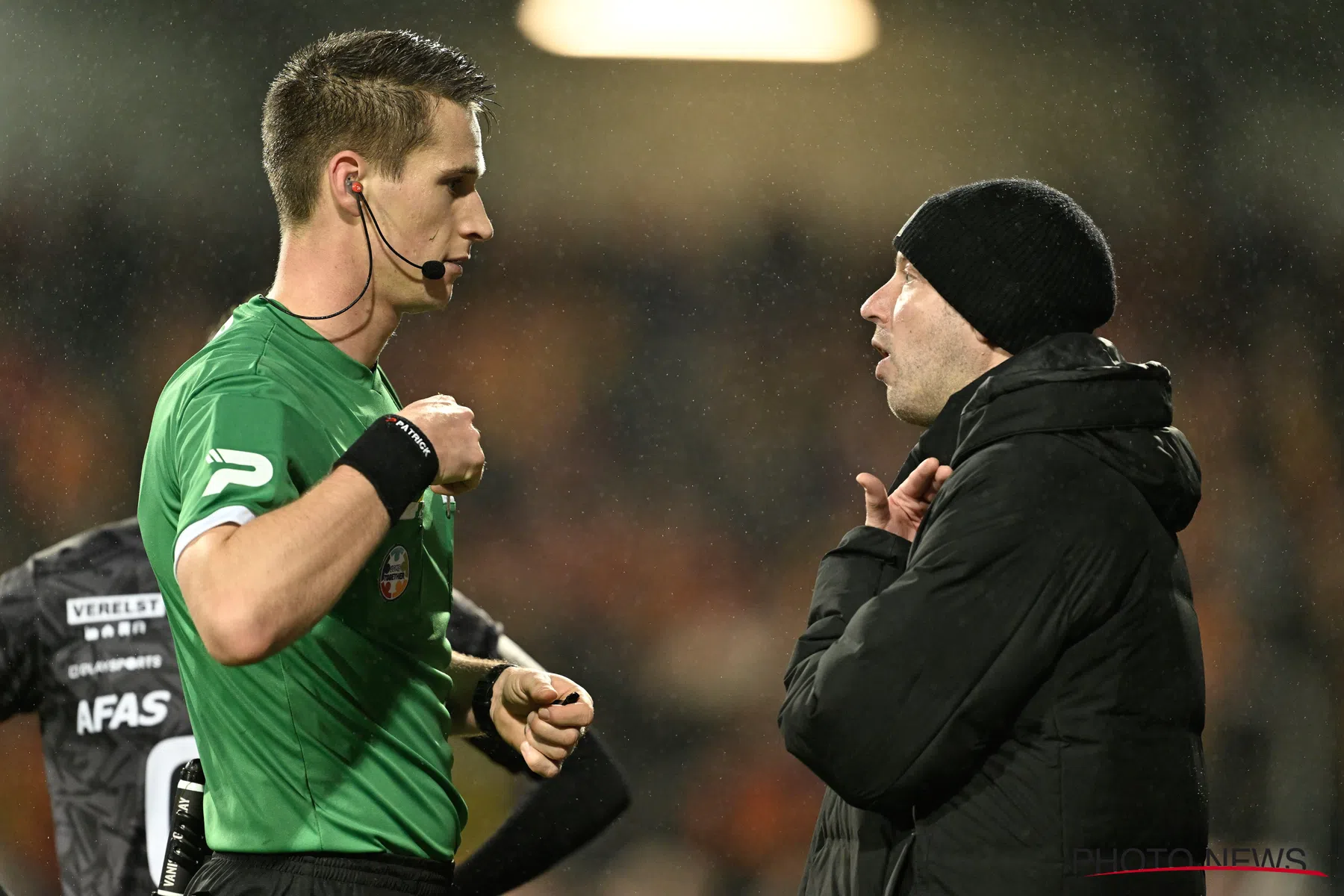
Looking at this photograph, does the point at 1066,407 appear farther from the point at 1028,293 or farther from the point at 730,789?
the point at 730,789

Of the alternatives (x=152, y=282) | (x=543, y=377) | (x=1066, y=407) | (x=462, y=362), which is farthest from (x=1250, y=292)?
(x=152, y=282)

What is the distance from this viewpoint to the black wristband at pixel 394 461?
35.6 inches

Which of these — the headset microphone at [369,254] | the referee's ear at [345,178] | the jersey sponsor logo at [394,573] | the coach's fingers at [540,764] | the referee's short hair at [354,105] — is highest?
the referee's short hair at [354,105]

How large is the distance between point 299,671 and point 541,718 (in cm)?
26

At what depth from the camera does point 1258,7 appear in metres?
2.95

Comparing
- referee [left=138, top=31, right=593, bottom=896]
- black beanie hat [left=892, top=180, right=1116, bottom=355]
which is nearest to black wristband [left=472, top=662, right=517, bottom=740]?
referee [left=138, top=31, right=593, bottom=896]

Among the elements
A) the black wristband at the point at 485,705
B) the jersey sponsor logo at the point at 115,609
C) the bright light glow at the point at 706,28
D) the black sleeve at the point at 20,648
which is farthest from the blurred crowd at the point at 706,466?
the black wristband at the point at 485,705

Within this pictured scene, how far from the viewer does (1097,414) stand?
41.4 inches

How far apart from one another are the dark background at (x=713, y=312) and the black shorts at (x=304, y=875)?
2115 millimetres

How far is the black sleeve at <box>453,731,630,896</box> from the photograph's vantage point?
7.50 ft

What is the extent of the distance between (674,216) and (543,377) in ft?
1.83

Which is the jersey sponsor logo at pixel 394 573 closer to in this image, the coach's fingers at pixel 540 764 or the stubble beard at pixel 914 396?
the coach's fingers at pixel 540 764

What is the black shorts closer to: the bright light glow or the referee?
the referee

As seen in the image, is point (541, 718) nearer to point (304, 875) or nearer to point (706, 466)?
point (304, 875)
